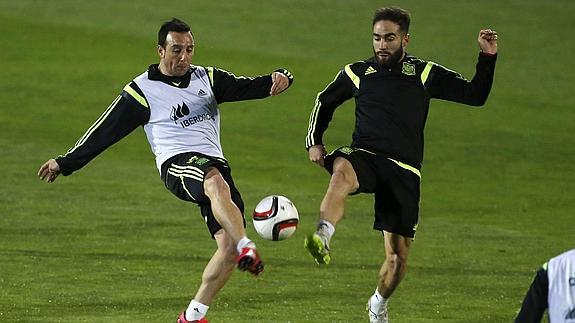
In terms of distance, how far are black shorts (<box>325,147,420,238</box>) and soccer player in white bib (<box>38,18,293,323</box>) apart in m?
0.93

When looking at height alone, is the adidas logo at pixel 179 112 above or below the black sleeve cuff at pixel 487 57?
below

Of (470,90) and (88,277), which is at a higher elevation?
(470,90)

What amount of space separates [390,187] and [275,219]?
1.15 metres

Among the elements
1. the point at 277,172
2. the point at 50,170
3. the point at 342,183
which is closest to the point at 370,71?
the point at 342,183

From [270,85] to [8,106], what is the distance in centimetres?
1568

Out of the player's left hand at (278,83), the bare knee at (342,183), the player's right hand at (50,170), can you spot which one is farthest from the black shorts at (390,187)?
the player's right hand at (50,170)

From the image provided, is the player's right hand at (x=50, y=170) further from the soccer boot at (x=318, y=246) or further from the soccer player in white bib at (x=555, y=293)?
the soccer player in white bib at (x=555, y=293)

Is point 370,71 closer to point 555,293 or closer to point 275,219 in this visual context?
point 275,219

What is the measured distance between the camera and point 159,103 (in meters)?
10.8

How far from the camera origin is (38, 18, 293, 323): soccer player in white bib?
10.3 m

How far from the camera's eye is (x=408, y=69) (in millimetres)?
10766

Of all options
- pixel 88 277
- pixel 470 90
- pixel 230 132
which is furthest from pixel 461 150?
pixel 470 90

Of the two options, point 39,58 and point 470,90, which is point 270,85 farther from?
point 39,58

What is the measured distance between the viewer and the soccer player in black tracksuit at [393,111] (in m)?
10.5
